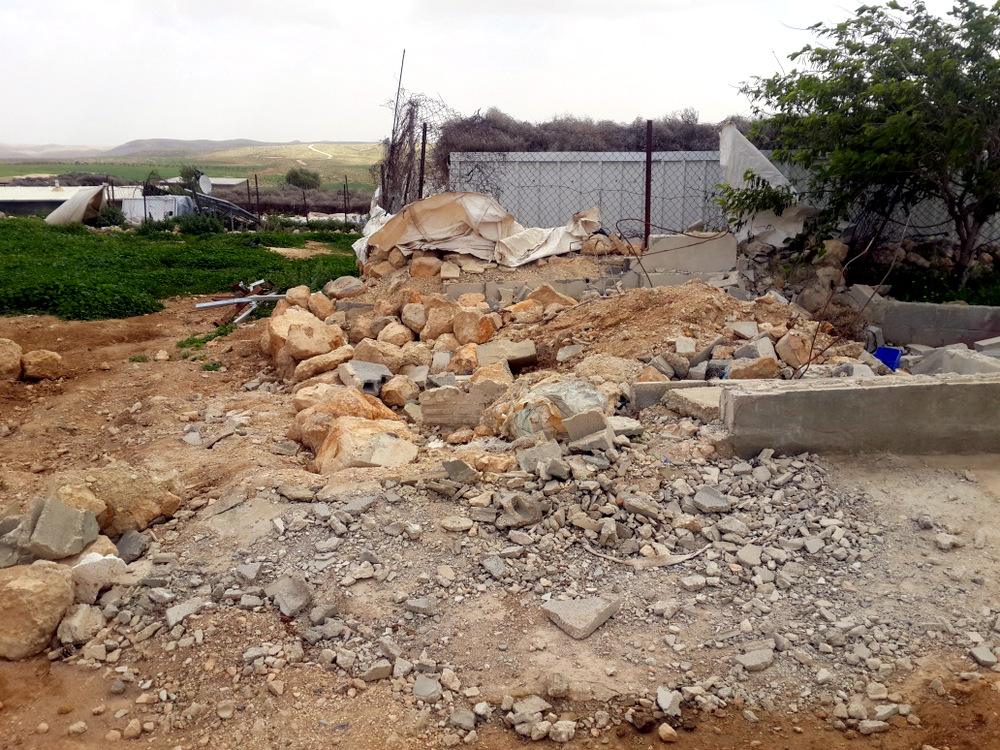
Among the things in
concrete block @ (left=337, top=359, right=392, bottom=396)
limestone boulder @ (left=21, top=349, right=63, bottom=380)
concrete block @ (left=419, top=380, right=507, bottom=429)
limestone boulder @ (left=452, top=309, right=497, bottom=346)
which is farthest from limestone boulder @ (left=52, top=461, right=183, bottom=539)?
limestone boulder @ (left=21, top=349, right=63, bottom=380)

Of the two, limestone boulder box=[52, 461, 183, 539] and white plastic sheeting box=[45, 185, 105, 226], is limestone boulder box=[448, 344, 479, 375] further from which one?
white plastic sheeting box=[45, 185, 105, 226]

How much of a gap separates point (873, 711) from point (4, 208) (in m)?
33.4

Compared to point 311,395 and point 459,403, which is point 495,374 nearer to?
point 459,403

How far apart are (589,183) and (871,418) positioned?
9.58m

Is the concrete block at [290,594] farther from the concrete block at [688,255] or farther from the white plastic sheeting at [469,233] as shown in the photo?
the concrete block at [688,255]

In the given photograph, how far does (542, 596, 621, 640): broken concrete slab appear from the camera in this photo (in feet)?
11.0

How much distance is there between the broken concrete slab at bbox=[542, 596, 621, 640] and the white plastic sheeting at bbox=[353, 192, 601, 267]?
644 centimetres

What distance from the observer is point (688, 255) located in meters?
9.43

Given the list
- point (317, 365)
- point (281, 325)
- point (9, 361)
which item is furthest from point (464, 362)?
point (9, 361)

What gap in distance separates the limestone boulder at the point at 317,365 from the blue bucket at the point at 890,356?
5138 millimetres

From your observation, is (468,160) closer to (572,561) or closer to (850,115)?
(850,115)

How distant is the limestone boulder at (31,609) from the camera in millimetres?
3410

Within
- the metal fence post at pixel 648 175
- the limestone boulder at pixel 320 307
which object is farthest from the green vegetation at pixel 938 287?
the limestone boulder at pixel 320 307

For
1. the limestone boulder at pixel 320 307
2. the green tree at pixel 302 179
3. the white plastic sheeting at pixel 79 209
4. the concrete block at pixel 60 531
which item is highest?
the green tree at pixel 302 179
